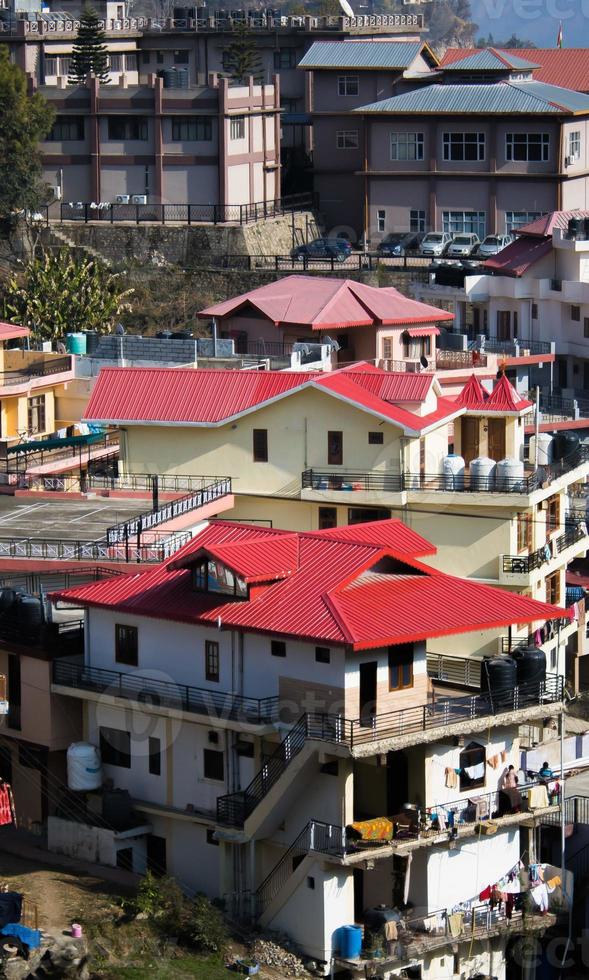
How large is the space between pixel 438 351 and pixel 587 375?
11.1 m

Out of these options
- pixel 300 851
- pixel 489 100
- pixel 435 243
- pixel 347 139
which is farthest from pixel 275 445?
pixel 347 139

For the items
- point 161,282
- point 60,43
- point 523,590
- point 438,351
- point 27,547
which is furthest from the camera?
point 60,43

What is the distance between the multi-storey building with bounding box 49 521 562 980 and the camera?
51.4 meters

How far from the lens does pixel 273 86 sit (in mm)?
115125

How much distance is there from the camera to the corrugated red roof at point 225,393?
2726 inches

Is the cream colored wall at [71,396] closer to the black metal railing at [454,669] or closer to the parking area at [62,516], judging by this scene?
the parking area at [62,516]

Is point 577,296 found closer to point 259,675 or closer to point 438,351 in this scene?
point 438,351

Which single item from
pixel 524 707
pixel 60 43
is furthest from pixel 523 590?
pixel 60 43

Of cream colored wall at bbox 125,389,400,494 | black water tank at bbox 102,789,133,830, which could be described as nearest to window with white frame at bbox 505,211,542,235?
cream colored wall at bbox 125,389,400,494

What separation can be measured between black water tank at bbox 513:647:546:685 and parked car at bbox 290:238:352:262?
2207 inches

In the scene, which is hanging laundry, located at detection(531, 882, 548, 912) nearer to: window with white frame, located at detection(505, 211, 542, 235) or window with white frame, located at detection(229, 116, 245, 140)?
window with white frame, located at detection(505, 211, 542, 235)

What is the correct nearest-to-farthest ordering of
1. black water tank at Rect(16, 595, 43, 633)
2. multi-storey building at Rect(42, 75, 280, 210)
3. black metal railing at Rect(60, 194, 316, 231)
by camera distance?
black water tank at Rect(16, 595, 43, 633) < multi-storey building at Rect(42, 75, 280, 210) < black metal railing at Rect(60, 194, 316, 231)

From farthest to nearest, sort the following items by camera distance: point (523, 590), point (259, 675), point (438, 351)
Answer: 1. point (438, 351)
2. point (523, 590)
3. point (259, 675)

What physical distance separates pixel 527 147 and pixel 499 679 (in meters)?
61.1
